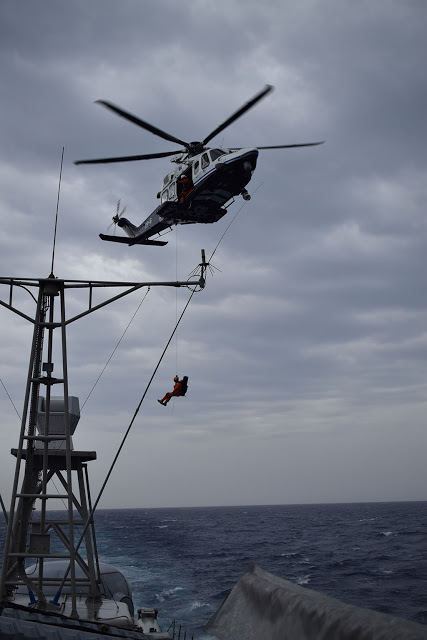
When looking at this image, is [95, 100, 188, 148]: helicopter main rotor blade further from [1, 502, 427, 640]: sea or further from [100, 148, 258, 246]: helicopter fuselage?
[1, 502, 427, 640]: sea

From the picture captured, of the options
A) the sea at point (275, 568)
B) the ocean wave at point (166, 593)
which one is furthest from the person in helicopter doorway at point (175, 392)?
the ocean wave at point (166, 593)

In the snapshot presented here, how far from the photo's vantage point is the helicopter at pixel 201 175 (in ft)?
77.8

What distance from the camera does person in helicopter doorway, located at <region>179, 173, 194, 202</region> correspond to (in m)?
25.1

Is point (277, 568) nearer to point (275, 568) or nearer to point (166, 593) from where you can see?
point (275, 568)

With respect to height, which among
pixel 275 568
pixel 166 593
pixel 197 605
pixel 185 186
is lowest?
pixel 275 568

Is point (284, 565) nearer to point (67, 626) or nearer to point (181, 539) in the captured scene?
point (181, 539)

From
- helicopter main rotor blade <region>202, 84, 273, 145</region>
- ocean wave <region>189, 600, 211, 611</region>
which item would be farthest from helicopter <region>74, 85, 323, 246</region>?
ocean wave <region>189, 600, 211, 611</region>

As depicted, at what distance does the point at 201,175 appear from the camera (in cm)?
2444

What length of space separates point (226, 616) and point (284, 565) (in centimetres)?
5338

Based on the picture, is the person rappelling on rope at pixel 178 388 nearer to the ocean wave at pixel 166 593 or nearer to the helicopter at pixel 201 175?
the helicopter at pixel 201 175

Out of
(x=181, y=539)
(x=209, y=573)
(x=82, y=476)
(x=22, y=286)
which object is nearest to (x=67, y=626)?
(x=22, y=286)

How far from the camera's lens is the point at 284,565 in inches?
2133

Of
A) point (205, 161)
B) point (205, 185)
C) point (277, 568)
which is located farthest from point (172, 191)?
point (277, 568)

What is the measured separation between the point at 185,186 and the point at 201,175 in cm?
122
